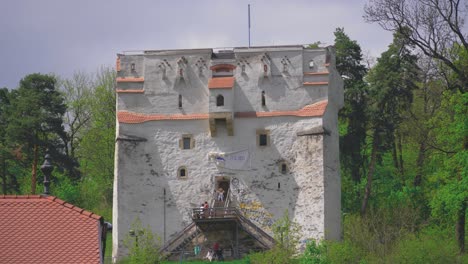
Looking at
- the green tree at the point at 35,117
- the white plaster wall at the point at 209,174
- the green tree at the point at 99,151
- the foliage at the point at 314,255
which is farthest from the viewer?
the green tree at the point at 99,151

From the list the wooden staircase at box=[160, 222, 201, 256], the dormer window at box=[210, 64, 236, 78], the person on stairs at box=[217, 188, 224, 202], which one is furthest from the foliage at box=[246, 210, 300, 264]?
the dormer window at box=[210, 64, 236, 78]

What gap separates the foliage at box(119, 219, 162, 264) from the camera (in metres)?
44.8

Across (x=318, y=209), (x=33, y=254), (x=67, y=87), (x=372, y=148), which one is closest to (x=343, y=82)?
(x=372, y=148)

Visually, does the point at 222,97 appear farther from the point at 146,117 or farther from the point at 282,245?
the point at 282,245

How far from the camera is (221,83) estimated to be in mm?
54062

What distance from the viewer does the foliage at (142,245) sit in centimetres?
4478

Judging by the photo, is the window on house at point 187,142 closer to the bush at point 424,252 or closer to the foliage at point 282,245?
the foliage at point 282,245

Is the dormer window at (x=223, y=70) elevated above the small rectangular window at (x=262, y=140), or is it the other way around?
the dormer window at (x=223, y=70)

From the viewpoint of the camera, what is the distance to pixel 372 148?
59219mm

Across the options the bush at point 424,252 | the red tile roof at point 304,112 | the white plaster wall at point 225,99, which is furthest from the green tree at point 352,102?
the bush at point 424,252

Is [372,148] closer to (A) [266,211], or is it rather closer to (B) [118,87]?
(A) [266,211]

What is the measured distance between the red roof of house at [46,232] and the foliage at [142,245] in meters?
17.1

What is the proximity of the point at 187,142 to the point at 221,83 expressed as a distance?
330 centimetres

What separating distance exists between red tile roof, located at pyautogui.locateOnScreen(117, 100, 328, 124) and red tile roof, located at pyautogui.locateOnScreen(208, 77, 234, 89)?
1.44 meters
